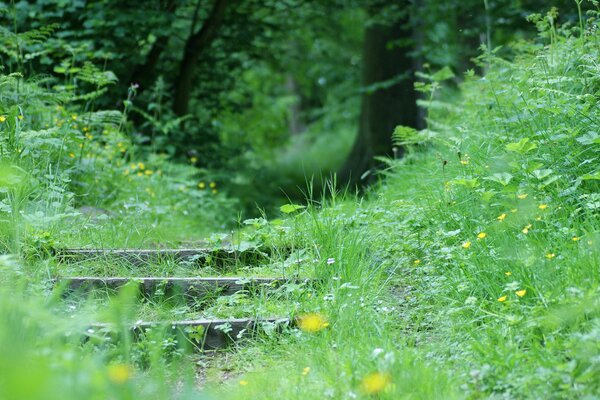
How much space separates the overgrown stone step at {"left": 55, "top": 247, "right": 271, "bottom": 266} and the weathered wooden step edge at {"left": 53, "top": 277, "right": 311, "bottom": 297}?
315mm

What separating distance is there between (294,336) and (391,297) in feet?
2.36

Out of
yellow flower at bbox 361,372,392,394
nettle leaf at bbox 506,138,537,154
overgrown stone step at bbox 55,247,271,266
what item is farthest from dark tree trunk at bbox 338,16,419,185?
yellow flower at bbox 361,372,392,394

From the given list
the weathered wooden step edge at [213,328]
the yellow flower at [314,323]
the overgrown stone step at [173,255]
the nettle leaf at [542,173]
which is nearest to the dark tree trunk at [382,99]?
the overgrown stone step at [173,255]

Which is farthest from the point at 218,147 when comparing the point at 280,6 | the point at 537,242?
the point at 537,242

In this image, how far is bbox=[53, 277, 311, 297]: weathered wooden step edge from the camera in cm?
434

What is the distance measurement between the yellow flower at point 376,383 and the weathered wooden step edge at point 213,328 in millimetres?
887

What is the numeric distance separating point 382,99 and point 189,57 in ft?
12.0

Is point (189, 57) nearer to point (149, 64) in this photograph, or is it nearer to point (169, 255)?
point (149, 64)

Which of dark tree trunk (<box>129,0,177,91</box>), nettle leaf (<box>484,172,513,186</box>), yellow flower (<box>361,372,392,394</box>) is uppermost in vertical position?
dark tree trunk (<box>129,0,177,91</box>)

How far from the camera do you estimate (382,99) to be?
1228cm

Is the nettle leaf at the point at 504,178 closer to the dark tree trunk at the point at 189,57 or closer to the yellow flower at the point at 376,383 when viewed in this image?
the yellow flower at the point at 376,383

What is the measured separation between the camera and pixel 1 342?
8.77 ft

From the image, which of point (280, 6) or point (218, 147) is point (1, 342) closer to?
point (218, 147)

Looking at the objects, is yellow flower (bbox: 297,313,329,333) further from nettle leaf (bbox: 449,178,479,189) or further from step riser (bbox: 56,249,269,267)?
nettle leaf (bbox: 449,178,479,189)
